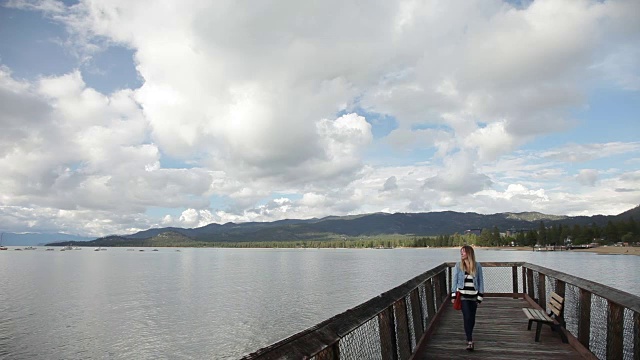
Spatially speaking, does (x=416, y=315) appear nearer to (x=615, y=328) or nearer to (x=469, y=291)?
(x=469, y=291)

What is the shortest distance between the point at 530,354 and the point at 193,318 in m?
28.6

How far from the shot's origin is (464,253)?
884 centimetres

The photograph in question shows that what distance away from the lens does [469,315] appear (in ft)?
27.8

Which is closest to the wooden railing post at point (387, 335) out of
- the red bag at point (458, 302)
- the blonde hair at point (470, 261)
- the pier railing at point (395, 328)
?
the pier railing at point (395, 328)

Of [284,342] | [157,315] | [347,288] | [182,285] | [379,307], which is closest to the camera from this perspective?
[284,342]

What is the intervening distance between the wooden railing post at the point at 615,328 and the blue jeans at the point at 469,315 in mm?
2646

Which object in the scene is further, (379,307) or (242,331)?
(242,331)

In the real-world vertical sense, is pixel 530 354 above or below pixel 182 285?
above

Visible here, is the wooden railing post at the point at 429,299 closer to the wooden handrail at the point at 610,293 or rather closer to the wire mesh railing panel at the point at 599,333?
the wooden handrail at the point at 610,293

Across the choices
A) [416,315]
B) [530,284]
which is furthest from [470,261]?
[530,284]

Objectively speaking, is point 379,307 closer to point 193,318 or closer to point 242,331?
point 242,331

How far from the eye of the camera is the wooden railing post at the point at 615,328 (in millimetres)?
5656

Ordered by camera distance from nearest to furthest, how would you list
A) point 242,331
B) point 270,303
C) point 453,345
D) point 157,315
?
1. point 453,345
2. point 242,331
3. point 157,315
4. point 270,303

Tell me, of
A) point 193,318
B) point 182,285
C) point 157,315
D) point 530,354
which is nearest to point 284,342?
point 530,354
